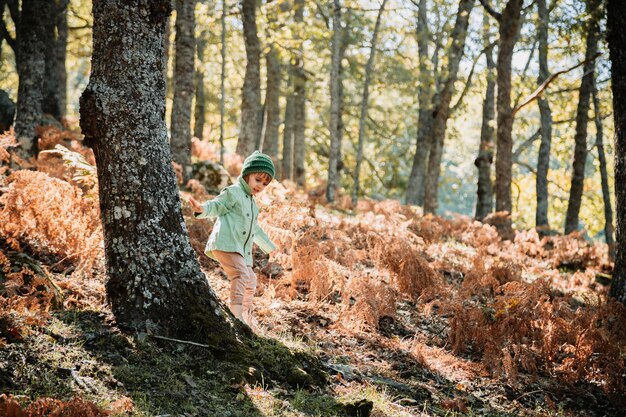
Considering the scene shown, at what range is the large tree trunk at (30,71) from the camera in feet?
27.9

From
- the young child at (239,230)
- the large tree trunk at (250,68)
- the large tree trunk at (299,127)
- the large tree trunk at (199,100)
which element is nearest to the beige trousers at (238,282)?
the young child at (239,230)

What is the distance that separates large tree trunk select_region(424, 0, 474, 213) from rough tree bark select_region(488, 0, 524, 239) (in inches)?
54.9

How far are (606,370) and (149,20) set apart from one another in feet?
17.7

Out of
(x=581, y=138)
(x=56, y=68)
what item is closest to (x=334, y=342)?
(x=581, y=138)

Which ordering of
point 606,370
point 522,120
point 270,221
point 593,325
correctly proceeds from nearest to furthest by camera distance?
point 606,370 < point 593,325 < point 270,221 < point 522,120

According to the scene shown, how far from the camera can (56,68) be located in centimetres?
1478

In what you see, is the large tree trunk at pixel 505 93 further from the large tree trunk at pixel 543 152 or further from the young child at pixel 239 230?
the young child at pixel 239 230

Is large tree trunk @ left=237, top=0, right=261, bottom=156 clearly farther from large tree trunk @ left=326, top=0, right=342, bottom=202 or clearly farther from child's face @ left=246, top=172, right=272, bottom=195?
child's face @ left=246, top=172, right=272, bottom=195

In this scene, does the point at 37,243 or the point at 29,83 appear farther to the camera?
the point at 29,83

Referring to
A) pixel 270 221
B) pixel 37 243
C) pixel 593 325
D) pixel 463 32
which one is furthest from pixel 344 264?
pixel 463 32

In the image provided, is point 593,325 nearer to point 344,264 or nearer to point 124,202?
point 344,264

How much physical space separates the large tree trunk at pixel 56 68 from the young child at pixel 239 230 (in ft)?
35.9

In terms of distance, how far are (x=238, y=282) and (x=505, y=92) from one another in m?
10.1

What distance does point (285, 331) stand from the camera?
18.5 ft
